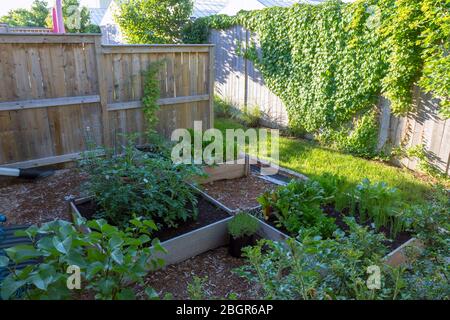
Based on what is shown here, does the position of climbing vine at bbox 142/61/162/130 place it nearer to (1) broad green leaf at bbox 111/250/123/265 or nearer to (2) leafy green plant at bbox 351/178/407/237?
(2) leafy green plant at bbox 351/178/407/237

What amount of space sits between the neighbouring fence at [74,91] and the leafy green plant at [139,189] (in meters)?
1.69

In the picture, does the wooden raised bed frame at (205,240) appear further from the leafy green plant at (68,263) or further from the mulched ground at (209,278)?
the leafy green plant at (68,263)

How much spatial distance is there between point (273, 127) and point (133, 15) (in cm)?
545

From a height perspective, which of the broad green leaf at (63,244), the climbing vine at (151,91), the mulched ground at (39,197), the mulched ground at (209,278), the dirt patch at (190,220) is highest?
the climbing vine at (151,91)

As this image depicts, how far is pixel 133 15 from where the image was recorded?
10078mm

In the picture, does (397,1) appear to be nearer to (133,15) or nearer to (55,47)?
(55,47)

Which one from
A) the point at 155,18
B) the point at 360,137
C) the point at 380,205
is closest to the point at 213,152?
the point at 380,205

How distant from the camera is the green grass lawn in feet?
15.4

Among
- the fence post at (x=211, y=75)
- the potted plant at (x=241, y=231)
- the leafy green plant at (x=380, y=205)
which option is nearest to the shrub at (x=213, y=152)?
the fence post at (x=211, y=75)

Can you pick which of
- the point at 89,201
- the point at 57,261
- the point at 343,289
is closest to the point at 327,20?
the point at 89,201

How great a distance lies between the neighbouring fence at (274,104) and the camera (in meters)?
5.05

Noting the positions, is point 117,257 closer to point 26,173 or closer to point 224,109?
point 26,173

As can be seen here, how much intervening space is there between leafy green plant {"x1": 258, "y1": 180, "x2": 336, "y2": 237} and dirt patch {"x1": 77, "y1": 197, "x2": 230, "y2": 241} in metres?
0.48
